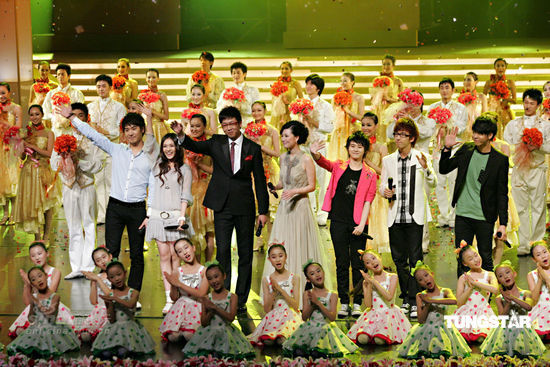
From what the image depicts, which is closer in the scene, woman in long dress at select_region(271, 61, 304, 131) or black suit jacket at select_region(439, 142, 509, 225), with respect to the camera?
black suit jacket at select_region(439, 142, 509, 225)

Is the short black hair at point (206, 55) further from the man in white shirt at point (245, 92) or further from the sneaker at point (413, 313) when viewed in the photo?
the sneaker at point (413, 313)

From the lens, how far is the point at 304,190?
6996 mm

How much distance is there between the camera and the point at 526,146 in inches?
359

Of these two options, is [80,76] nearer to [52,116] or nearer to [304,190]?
[52,116]

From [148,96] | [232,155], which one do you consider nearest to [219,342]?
[232,155]

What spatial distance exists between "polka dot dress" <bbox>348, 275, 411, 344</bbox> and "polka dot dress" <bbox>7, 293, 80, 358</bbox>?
204 centimetres

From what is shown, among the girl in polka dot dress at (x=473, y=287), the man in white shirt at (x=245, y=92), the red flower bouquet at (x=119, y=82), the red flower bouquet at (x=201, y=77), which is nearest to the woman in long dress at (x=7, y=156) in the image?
the red flower bouquet at (x=119, y=82)

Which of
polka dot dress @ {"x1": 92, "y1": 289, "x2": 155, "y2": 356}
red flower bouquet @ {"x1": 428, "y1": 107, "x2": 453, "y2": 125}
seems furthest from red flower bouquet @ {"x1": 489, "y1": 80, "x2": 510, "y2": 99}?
polka dot dress @ {"x1": 92, "y1": 289, "x2": 155, "y2": 356}

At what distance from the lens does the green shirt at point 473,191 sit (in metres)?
6.86

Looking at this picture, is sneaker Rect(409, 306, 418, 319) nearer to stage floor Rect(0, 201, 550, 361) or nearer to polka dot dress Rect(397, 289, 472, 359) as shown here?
stage floor Rect(0, 201, 550, 361)

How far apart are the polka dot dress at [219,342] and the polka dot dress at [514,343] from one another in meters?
1.64

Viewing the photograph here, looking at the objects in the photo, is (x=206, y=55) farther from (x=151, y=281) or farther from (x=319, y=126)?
(x=151, y=281)

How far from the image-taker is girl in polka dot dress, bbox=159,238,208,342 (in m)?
6.11

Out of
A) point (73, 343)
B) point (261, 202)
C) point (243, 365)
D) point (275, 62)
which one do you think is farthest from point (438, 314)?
point (275, 62)
